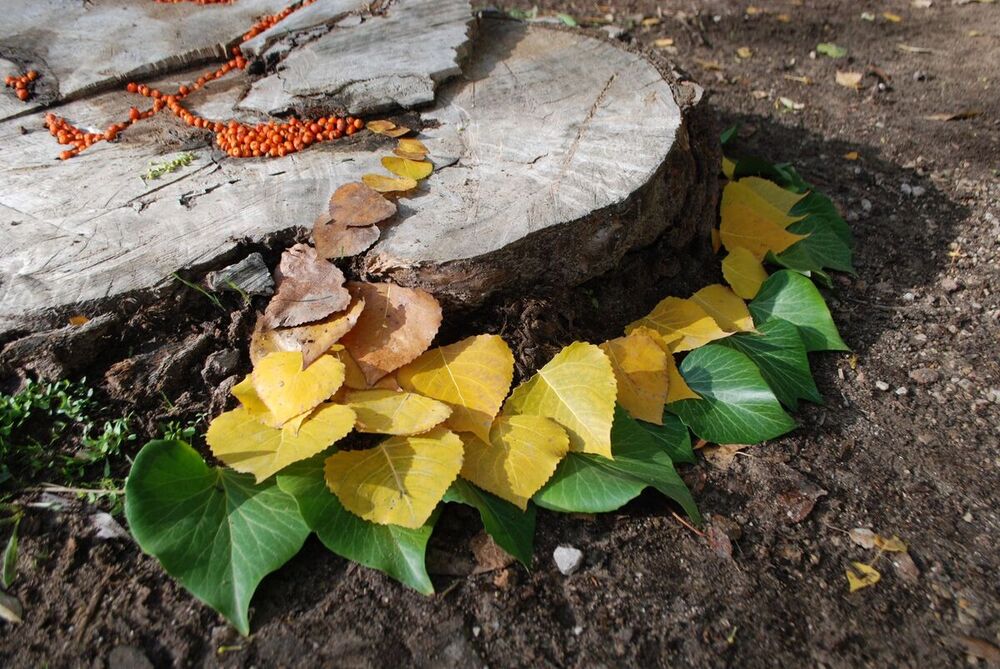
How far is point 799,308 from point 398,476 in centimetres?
125

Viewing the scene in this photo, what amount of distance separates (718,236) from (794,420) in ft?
2.26

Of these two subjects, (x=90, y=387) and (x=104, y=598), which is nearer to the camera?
(x=104, y=598)

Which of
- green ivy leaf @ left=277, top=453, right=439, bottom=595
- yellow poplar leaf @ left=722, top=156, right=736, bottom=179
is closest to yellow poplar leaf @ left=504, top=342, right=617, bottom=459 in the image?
green ivy leaf @ left=277, top=453, right=439, bottom=595

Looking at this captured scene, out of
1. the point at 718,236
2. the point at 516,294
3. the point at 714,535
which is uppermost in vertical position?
Answer: the point at 516,294

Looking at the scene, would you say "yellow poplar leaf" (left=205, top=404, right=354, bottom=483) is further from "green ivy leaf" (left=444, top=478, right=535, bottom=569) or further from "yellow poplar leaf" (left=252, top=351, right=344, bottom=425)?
"green ivy leaf" (left=444, top=478, right=535, bottom=569)

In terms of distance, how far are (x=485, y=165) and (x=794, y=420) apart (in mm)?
1008

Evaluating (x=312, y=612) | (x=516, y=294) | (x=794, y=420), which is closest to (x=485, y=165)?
(x=516, y=294)

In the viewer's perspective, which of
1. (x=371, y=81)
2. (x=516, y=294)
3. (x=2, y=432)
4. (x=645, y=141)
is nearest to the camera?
(x=2, y=432)

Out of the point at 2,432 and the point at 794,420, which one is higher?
the point at 2,432

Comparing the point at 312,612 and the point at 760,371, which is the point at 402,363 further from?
the point at 760,371

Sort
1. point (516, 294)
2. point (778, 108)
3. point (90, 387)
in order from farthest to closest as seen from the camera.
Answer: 1. point (778, 108)
2. point (516, 294)
3. point (90, 387)

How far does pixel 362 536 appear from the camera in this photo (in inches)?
58.0

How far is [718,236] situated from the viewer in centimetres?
233

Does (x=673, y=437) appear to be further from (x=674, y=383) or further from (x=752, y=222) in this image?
(x=752, y=222)
